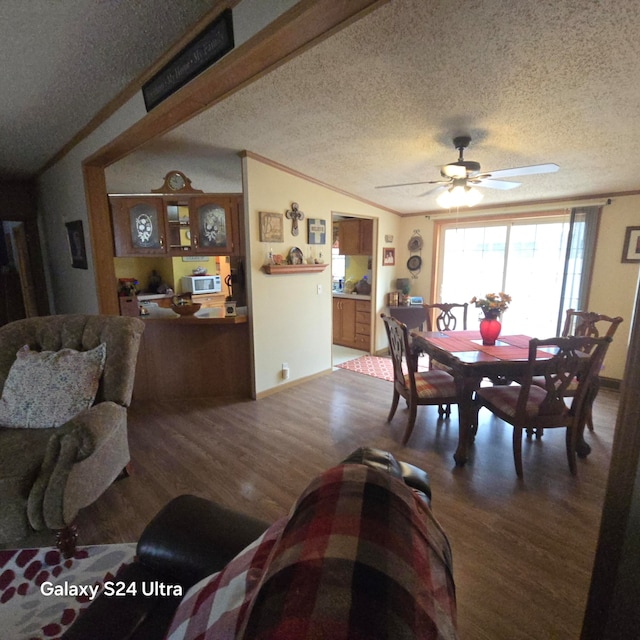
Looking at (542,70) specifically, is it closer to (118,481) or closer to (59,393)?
(59,393)

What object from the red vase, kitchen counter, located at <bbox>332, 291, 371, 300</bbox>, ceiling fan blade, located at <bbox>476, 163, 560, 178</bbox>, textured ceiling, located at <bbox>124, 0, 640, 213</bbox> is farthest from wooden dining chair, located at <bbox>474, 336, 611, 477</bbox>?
kitchen counter, located at <bbox>332, 291, 371, 300</bbox>

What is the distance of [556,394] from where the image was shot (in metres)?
2.23

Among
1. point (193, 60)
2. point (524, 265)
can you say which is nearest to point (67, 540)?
point (193, 60)

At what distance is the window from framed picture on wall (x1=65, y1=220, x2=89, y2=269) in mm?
4488

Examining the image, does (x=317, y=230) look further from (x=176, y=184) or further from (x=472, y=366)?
(x=472, y=366)

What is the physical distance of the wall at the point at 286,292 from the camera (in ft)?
11.0

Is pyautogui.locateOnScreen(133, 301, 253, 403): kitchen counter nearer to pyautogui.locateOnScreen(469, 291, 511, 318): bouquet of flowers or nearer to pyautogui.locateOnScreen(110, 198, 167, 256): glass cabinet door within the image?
pyautogui.locateOnScreen(110, 198, 167, 256): glass cabinet door

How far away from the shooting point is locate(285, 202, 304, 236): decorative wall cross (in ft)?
Answer: 12.0

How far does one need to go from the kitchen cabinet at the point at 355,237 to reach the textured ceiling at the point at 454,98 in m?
1.58

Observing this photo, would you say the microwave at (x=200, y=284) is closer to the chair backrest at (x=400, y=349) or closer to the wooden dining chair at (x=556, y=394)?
the chair backrest at (x=400, y=349)

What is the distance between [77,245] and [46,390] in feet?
6.62

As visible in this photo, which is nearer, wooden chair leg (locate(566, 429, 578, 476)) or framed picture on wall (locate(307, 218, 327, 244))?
wooden chair leg (locate(566, 429, 578, 476))

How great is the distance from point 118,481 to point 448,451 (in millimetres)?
2323

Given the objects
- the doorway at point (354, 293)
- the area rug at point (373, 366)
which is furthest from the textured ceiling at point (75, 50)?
the area rug at point (373, 366)
